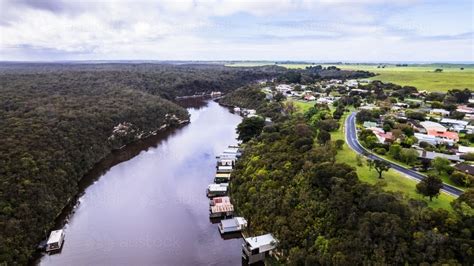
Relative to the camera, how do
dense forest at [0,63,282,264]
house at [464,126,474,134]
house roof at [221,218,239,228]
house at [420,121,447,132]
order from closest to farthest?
dense forest at [0,63,282,264]
house roof at [221,218,239,228]
house at [420,121,447,132]
house at [464,126,474,134]

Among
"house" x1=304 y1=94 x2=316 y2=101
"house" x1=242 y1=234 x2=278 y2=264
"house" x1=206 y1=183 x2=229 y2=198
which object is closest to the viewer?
"house" x1=242 y1=234 x2=278 y2=264

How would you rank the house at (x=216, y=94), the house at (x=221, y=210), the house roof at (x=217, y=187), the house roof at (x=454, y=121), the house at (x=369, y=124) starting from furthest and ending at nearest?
the house at (x=216, y=94) → the house roof at (x=454, y=121) → the house at (x=369, y=124) → the house roof at (x=217, y=187) → the house at (x=221, y=210)

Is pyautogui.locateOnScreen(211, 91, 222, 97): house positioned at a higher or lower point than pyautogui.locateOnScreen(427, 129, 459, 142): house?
lower

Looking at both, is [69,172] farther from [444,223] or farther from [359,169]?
[444,223]

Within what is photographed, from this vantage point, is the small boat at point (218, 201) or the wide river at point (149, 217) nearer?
the wide river at point (149, 217)

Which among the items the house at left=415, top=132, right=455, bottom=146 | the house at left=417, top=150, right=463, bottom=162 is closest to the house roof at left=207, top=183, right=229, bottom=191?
the house at left=417, top=150, right=463, bottom=162

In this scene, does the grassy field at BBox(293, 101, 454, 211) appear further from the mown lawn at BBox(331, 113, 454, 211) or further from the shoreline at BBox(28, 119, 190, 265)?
the shoreline at BBox(28, 119, 190, 265)

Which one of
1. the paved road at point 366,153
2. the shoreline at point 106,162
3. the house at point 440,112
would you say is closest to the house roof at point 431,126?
the house at point 440,112

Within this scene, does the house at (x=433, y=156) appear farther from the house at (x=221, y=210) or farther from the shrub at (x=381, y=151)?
the house at (x=221, y=210)
